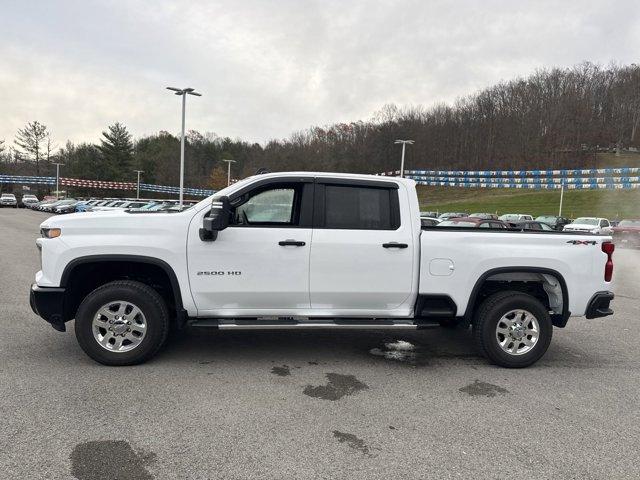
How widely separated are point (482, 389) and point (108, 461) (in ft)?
10.6

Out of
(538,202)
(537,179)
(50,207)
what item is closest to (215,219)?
(50,207)

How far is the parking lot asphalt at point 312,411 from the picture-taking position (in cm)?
320

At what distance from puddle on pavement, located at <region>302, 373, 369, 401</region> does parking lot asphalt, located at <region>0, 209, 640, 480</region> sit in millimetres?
19

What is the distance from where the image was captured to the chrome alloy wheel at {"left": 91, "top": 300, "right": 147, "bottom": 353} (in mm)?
4777

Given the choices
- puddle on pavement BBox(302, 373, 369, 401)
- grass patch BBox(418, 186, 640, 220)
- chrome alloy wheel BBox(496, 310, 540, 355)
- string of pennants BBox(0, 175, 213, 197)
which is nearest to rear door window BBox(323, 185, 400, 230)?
puddle on pavement BBox(302, 373, 369, 401)

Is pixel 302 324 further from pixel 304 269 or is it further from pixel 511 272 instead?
pixel 511 272

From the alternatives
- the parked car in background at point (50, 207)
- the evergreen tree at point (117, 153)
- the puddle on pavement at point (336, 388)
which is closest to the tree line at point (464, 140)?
the evergreen tree at point (117, 153)

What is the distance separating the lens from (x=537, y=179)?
224ft

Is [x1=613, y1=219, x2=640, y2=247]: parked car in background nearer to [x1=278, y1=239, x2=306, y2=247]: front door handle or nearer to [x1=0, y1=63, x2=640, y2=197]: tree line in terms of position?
[x1=278, y1=239, x2=306, y2=247]: front door handle

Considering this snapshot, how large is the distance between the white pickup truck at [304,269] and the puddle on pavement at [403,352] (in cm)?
52

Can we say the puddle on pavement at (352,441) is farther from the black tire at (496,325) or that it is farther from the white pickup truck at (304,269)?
the black tire at (496,325)

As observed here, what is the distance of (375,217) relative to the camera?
5.07m

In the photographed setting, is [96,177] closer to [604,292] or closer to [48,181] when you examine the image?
[48,181]

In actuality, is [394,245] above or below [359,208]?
below
